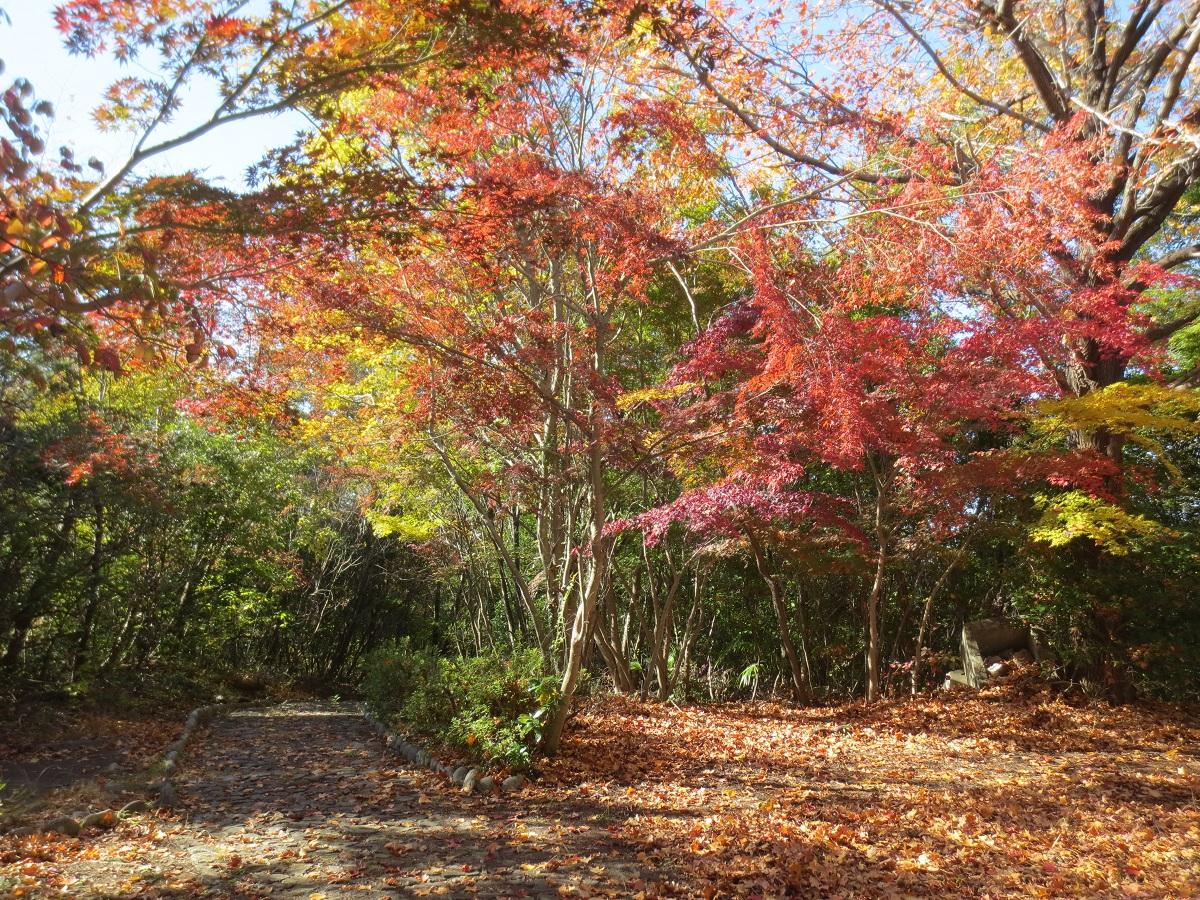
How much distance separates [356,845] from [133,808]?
1836 millimetres

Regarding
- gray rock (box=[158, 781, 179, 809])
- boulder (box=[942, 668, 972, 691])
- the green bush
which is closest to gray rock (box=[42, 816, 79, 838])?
gray rock (box=[158, 781, 179, 809])

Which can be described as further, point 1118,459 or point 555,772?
point 1118,459

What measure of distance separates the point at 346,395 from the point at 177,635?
17.7ft

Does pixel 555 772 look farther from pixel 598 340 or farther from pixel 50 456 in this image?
pixel 50 456

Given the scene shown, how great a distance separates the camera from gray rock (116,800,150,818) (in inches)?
185

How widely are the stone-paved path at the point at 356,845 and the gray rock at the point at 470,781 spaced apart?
0.27 feet

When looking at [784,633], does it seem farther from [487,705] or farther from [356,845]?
[356,845]

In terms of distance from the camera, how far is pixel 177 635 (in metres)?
12.1

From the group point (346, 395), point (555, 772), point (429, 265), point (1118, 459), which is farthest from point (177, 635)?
point (1118, 459)

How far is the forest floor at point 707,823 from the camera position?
3.59m

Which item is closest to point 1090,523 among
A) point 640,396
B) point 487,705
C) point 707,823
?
point 640,396

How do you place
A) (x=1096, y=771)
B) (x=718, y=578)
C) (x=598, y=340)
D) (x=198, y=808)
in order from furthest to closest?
(x=718, y=578)
(x=598, y=340)
(x=1096, y=771)
(x=198, y=808)

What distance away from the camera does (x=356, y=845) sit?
4.17 meters

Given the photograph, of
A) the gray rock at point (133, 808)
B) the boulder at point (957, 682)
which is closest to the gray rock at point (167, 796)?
the gray rock at point (133, 808)
